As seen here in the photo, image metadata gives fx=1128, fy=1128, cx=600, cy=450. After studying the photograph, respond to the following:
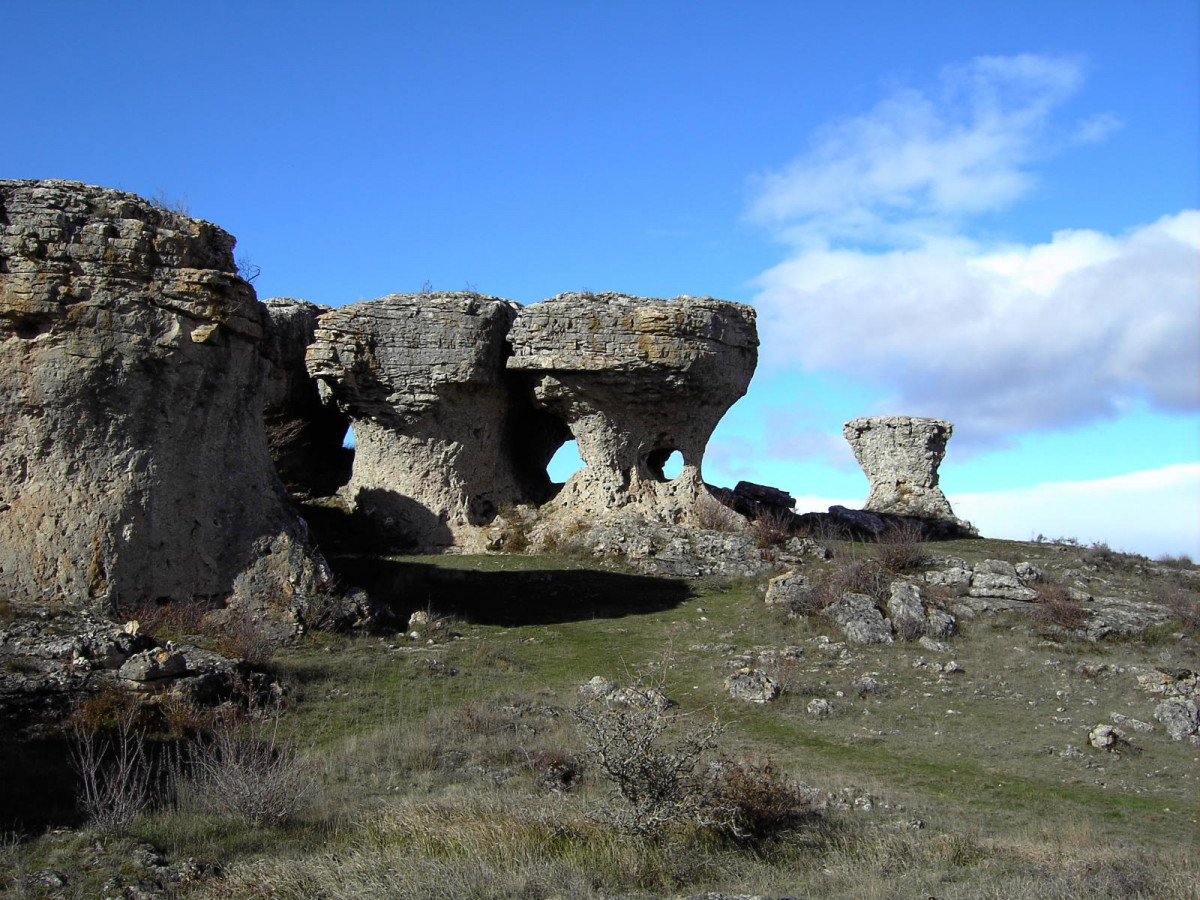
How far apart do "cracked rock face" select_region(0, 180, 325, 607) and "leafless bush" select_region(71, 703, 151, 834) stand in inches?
129

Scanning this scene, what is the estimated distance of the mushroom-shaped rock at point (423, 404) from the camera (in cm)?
2144

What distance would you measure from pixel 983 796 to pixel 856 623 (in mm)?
5345

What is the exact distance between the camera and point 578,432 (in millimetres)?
22422

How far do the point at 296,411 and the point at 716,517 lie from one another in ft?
31.6

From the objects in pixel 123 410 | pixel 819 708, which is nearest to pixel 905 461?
pixel 819 708

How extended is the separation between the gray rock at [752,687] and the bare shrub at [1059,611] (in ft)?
16.5

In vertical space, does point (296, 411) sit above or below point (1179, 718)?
above

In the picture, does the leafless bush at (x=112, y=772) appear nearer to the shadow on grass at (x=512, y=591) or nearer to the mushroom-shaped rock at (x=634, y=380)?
the shadow on grass at (x=512, y=591)

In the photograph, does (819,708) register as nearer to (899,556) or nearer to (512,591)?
(512,591)

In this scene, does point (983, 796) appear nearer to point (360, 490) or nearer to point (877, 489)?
point (360, 490)

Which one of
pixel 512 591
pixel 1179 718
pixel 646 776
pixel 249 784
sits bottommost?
pixel 249 784

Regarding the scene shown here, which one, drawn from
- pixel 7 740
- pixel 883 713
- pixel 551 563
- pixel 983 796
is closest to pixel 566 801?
pixel 983 796

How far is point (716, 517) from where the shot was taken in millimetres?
21625

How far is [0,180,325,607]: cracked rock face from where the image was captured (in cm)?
1228
